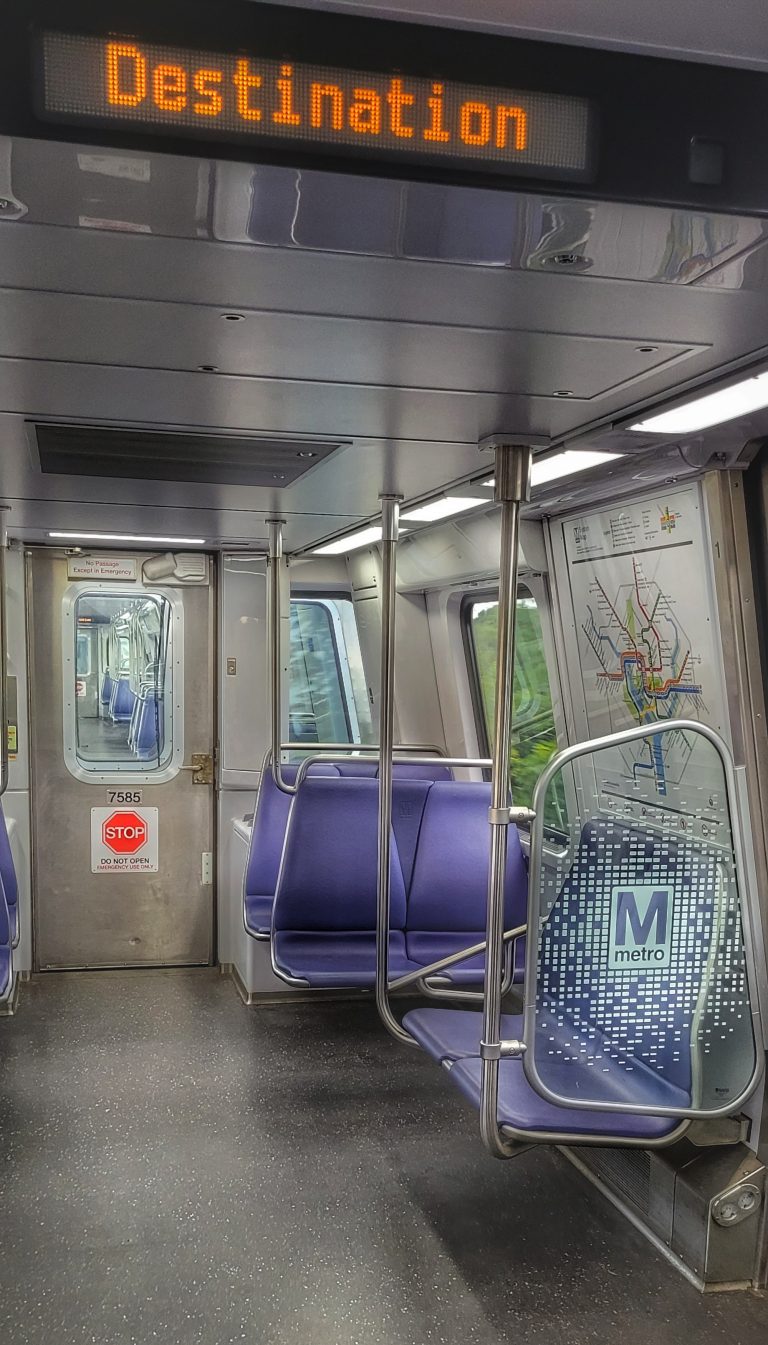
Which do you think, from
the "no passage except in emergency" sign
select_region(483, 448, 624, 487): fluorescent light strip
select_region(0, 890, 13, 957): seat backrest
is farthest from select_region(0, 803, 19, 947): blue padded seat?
select_region(483, 448, 624, 487): fluorescent light strip

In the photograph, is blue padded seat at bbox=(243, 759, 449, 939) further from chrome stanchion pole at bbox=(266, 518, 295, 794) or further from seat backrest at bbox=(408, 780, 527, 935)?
chrome stanchion pole at bbox=(266, 518, 295, 794)

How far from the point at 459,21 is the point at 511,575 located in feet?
6.01

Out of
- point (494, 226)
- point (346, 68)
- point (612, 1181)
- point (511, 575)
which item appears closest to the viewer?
point (346, 68)

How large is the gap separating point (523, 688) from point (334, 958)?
1599mm

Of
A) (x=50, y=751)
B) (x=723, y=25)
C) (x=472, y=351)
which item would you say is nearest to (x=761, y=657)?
(x=472, y=351)

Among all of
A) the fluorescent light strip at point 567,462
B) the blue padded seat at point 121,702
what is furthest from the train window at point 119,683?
the fluorescent light strip at point 567,462

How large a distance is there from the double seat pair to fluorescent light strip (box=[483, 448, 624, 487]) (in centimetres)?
179

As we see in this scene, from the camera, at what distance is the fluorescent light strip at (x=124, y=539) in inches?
243

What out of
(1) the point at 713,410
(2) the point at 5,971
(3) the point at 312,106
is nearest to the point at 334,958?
(2) the point at 5,971

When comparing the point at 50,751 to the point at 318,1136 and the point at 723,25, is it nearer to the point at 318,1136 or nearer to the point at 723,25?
the point at 318,1136

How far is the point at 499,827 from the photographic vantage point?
9.61ft

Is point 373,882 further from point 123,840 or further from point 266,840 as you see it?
point 123,840

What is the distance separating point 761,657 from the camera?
3.51 metres

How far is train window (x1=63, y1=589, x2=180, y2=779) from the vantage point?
6766 mm
